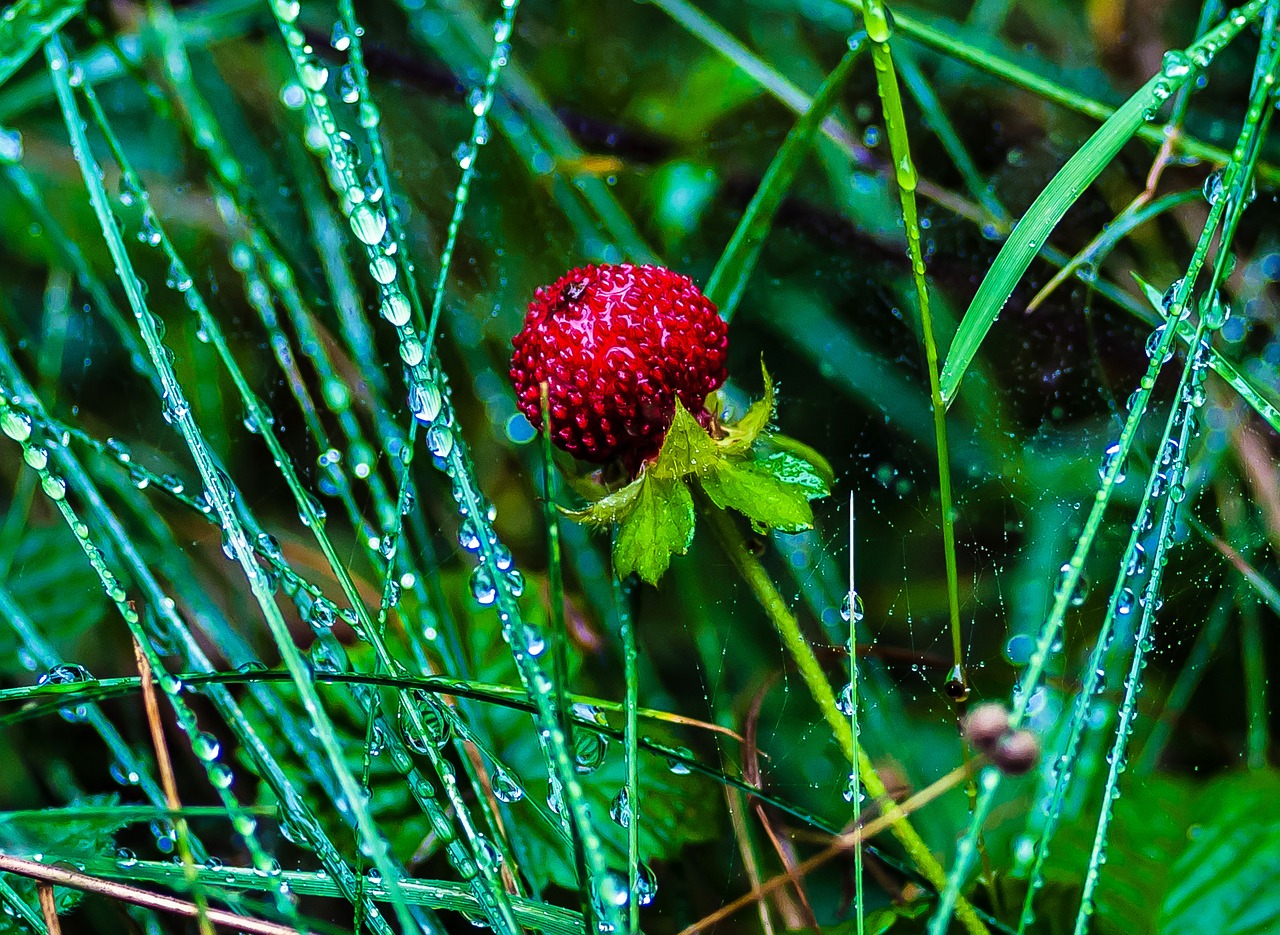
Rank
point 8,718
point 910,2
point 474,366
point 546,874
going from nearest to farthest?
point 8,718 → point 546,874 → point 474,366 → point 910,2

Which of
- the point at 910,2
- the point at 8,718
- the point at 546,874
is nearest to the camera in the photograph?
the point at 8,718

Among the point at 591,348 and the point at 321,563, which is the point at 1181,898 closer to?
the point at 591,348

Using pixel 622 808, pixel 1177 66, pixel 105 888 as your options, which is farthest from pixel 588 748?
pixel 1177 66

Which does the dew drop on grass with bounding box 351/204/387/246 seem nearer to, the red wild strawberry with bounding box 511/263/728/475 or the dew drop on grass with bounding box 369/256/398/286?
the dew drop on grass with bounding box 369/256/398/286

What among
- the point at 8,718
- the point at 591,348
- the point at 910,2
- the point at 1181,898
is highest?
the point at 910,2

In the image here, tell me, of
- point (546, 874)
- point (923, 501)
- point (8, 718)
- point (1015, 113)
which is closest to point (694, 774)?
point (546, 874)

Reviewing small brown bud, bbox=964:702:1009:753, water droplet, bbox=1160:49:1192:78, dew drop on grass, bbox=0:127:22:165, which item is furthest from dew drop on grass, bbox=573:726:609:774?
dew drop on grass, bbox=0:127:22:165
